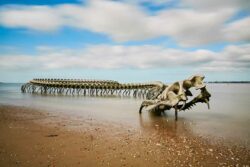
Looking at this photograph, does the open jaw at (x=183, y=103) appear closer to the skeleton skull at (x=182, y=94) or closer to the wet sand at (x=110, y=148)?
the skeleton skull at (x=182, y=94)

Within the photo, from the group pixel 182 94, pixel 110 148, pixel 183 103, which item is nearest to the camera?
pixel 110 148

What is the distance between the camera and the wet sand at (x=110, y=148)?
716 cm

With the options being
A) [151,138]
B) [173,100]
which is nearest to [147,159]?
[151,138]

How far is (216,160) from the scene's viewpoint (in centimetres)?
748

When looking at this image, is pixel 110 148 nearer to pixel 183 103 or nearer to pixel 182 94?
pixel 182 94

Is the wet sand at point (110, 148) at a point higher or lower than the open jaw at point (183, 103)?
lower

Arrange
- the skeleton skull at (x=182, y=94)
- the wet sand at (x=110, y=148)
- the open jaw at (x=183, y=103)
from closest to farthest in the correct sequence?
the wet sand at (x=110, y=148), the skeleton skull at (x=182, y=94), the open jaw at (x=183, y=103)

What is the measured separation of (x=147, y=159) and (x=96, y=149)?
69.7 inches

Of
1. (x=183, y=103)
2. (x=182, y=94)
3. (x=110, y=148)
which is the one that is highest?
(x=182, y=94)

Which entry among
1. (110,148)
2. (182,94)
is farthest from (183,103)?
(110,148)

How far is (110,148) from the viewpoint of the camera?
8.50 meters

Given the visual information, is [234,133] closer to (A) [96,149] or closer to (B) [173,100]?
(B) [173,100]

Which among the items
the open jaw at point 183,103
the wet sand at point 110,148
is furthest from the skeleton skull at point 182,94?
the wet sand at point 110,148

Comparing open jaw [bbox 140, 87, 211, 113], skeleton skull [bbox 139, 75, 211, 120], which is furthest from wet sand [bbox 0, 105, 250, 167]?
open jaw [bbox 140, 87, 211, 113]
